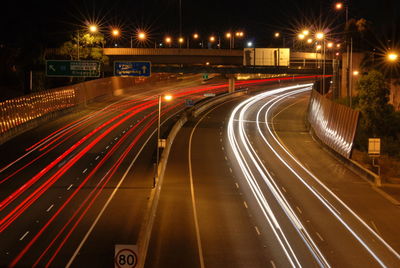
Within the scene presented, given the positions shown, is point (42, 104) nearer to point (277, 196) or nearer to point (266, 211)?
point (277, 196)

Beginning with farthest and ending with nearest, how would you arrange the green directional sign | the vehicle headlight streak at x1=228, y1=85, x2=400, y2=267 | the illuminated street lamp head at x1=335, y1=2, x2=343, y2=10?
the green directional sign → the illuminated street lamp head at x1=335, y1=2, x2=343, y2=10 → the vehicle headlight streak at x1=228, y1=85, x2=400, y2=267

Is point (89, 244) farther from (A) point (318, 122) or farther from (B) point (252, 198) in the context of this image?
(A) point (318, 122)

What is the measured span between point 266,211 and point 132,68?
30461mm

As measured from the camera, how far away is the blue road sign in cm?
5700

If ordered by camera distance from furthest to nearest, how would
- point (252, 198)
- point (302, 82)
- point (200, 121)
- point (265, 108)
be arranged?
1. point (302, 82)
2. point (265, 108)
3. point (200, 121)
4. point (252, 198)

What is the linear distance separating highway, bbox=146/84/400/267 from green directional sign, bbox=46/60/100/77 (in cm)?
1108

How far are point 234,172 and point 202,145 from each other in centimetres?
1242

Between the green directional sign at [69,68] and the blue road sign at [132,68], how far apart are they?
2148mm

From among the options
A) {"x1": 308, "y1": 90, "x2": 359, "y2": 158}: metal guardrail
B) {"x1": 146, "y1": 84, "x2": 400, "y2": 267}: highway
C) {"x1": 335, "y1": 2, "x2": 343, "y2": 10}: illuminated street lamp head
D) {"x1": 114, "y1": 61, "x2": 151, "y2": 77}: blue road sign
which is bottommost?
{"x1": 146, "y1": 84, "x2": 400, "y2": 267}: highway

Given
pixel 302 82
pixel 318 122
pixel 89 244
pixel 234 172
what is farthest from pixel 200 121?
pixel 302 82

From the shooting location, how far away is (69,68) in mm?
56906

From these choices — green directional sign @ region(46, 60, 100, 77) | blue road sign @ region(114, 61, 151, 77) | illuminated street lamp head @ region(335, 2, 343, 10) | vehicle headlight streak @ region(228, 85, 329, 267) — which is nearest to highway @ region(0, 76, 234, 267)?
green directional sign @ region(46, 60, 100, 77)

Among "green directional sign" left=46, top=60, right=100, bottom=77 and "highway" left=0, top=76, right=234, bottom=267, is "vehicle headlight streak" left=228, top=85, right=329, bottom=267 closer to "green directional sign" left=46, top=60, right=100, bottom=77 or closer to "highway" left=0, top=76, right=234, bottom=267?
"highway" left=0, top=76, right=234, bottom=267

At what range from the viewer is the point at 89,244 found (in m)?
24.3
